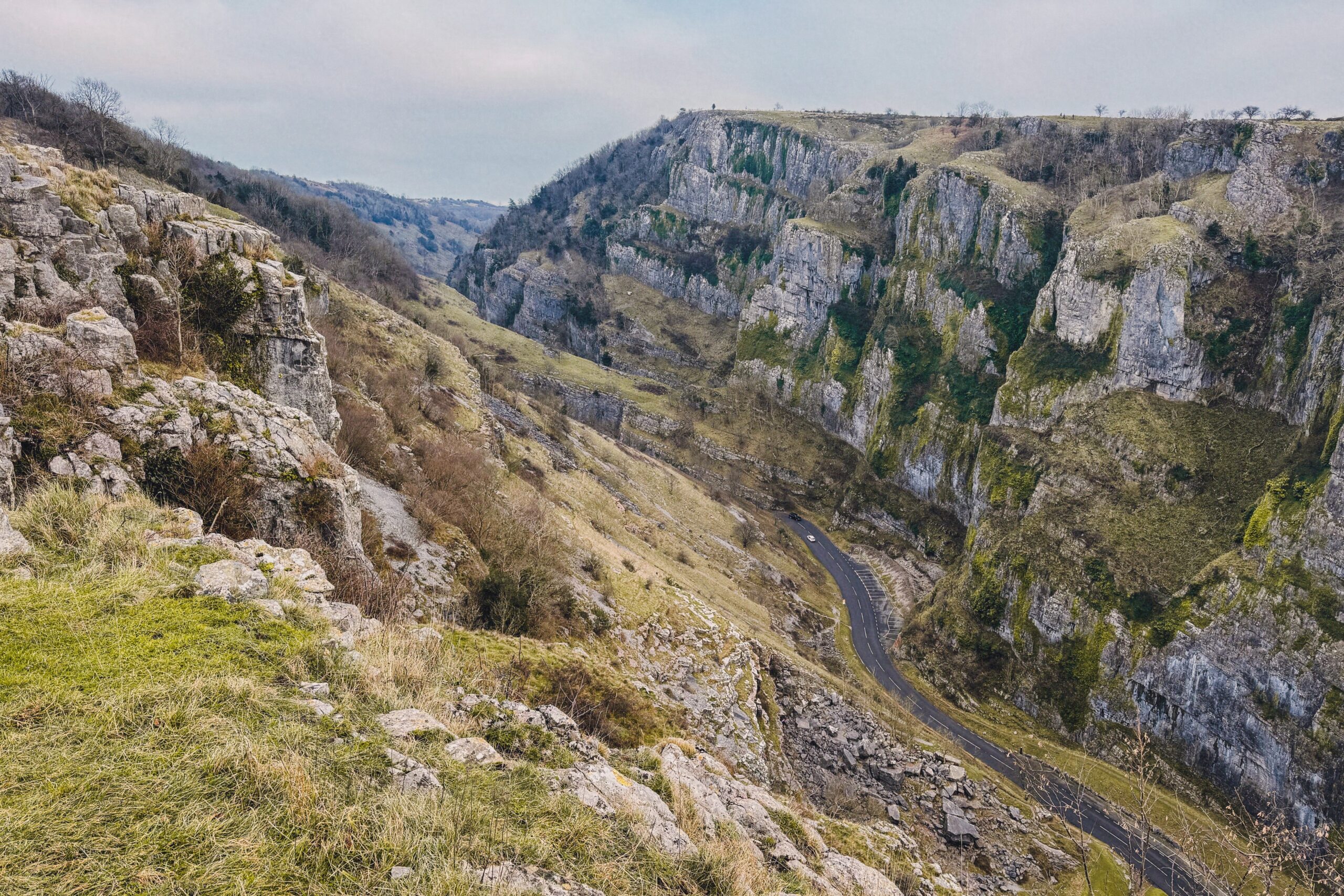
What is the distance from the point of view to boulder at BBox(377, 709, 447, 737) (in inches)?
316

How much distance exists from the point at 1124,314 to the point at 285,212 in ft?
465

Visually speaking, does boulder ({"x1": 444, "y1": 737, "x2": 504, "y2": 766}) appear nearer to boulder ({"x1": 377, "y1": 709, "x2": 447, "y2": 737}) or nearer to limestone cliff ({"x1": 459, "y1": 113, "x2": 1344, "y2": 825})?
boulder ({"x1": 377, "y1": 709, "x2": 447, "y2": 737})

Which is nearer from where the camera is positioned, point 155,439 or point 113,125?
point 155,439

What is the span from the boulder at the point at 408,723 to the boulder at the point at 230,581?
11.9 feet

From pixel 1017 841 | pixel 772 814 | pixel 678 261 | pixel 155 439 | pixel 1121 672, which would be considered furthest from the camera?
pixel 678 261

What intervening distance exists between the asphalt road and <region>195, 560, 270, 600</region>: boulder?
24.6m

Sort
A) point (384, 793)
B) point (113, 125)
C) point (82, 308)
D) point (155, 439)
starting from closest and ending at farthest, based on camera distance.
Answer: point (384, 793) < point (155, 439) < point (82, 308) < point (113, 125)

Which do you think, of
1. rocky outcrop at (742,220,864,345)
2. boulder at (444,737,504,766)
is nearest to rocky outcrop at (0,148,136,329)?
boulder at (444,737,504,766)

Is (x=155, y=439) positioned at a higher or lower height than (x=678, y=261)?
lower

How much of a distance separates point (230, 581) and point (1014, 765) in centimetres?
5395

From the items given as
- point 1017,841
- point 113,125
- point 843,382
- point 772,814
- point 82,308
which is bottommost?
point 1017,841

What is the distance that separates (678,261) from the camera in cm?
15938

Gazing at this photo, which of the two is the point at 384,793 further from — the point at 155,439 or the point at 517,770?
the point at 155,439

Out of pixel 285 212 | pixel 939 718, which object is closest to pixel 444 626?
pixel 939 718
